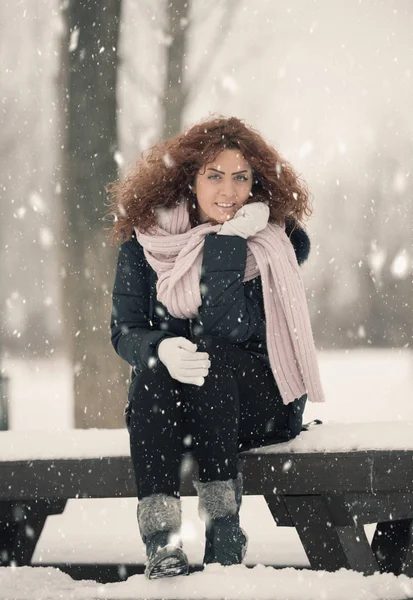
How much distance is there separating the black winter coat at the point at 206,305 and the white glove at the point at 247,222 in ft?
0.11

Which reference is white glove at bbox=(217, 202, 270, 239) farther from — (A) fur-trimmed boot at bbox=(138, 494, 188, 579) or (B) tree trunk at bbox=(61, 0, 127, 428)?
(B) tree trunk at bbox=(61, 0, 127, 428)

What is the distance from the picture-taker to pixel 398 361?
1964 centimetres

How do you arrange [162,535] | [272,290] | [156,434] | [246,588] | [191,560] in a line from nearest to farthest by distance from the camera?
[246,588] → [162,535] → [156,434] → [272,290] → [191,560]

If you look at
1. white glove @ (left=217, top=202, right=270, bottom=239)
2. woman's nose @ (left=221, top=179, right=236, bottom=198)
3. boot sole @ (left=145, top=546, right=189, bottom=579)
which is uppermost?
woman's nose @ (left=221, top=179, right=236, bottom=198)

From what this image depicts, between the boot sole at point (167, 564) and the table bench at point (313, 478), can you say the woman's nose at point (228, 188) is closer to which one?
the table bench at point (313, 478)

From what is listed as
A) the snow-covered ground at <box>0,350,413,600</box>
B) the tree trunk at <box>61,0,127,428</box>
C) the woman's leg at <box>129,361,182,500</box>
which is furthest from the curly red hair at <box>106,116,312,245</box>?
the tree trunk at <box>61,0,127,428</box>

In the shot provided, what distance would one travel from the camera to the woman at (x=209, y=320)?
269cm

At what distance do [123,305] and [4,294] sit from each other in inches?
692

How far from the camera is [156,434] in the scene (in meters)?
2.68

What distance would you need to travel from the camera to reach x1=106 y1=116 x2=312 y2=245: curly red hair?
335 cm

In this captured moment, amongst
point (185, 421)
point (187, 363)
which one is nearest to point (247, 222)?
point (187, 363)

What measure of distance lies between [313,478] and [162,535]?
664mm

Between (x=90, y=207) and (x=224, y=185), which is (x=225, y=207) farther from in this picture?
(x=90, y=207)

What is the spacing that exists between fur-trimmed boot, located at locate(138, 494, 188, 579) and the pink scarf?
2.07 feet
